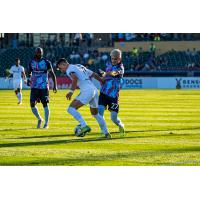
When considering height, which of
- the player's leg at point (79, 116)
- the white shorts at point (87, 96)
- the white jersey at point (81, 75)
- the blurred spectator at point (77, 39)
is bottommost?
the player's leg at point (79, 116)

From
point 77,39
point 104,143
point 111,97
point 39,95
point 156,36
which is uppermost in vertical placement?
point 156,36

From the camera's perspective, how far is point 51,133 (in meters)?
19.5

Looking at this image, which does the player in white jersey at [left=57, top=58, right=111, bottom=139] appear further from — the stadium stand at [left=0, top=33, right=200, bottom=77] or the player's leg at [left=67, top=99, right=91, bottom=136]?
the stadium stand at [left=0, top=33, right=200, bottom=77]

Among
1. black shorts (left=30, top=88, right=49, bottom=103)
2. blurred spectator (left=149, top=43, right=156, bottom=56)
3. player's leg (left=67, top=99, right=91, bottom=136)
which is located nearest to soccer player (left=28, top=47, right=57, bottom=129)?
black shorts (left=30, top=88, right=49, bottom=103)

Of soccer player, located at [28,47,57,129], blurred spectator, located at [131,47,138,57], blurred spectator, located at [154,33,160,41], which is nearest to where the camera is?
soccer player, located at [28,47,57,129]

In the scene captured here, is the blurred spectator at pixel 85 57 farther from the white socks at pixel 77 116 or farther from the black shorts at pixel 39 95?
the white socks at pixel 77 116

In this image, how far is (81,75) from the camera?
59.0ft

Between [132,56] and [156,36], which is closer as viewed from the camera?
[132,56]

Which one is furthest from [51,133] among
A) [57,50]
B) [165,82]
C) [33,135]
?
[57,50]

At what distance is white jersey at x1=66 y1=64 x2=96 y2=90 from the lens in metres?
17.9

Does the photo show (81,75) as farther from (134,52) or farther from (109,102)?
(134,52)

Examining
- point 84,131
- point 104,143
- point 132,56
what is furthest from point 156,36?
point 104,143

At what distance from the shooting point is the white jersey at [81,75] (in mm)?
17866

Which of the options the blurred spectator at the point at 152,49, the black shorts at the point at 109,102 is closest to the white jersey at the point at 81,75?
the black shorts at the point at 109,102
